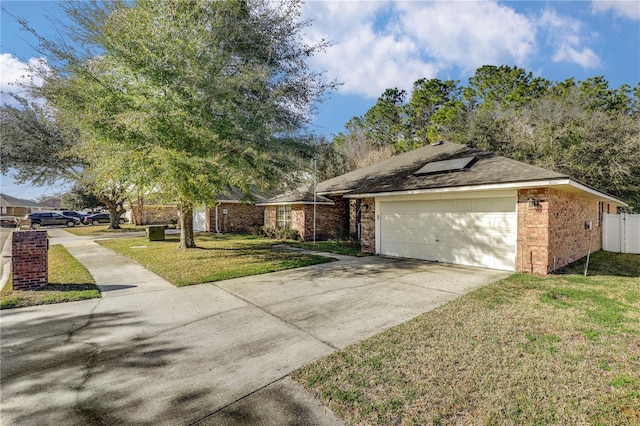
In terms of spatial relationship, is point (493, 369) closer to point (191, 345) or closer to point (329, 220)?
point (191, 345)

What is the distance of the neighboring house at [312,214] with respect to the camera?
16.6m

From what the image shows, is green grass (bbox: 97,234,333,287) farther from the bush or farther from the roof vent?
the roof vent

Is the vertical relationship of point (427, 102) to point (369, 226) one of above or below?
above

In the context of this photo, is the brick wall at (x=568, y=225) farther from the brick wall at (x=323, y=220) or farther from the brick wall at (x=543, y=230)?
the brick wall at (x=323, y=220)

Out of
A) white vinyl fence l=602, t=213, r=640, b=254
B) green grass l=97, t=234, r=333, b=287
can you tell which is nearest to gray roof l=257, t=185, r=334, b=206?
green grass l=97, t=234, r=333, b=287

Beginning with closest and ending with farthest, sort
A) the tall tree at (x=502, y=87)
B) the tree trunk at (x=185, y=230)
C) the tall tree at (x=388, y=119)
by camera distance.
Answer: the tree trunk at (x=185, y=230) < the tall tree at (x=502, y=87) < the tall tree at (x=388, y=119)

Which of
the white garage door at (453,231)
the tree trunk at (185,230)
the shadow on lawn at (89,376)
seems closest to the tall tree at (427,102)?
the white garage door at (453,231)

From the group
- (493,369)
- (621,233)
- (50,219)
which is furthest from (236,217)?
(50,219)

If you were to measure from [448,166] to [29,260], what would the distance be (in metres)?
11.8

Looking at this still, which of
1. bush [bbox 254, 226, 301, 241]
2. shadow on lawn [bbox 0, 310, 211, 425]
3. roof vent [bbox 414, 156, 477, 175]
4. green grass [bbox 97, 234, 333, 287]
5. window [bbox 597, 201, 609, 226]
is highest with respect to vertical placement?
roof vent [bbox 414, 156, 477, 175]

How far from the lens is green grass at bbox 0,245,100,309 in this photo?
559 cm

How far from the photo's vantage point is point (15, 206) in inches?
2055

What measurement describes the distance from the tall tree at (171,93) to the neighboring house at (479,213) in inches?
183

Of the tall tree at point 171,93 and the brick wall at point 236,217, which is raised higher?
the tall tree at point 171,93
